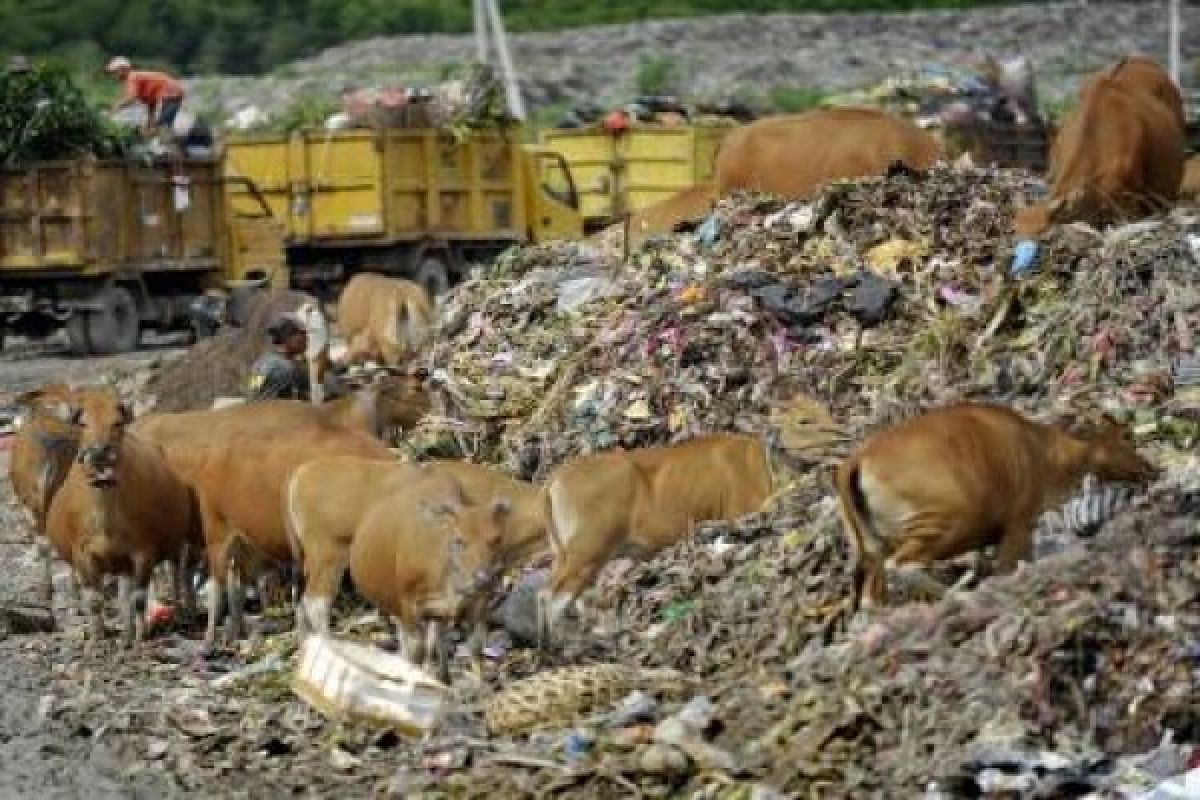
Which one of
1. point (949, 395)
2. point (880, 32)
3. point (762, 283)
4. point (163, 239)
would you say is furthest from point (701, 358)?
point (880, 32)

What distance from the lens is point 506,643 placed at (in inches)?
512

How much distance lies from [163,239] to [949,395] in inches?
672

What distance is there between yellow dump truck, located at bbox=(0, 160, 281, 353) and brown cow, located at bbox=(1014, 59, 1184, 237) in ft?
46.7

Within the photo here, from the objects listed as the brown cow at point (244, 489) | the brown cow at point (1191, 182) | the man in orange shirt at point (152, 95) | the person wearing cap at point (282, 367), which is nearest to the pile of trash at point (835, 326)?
the brown cow at point (1191, 182)

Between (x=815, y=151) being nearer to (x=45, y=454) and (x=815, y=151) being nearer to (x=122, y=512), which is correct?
(x=45, y=454)

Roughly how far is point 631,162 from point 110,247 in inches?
296

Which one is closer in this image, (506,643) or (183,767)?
(183,767)

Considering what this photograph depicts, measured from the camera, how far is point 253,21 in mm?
66562

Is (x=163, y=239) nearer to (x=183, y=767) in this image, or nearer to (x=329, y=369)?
(x=329, y=369)

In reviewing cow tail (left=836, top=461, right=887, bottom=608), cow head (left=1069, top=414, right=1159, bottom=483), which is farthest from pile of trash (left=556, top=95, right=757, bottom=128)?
cow tail (left=836, top=461, right=887, bottom=608)

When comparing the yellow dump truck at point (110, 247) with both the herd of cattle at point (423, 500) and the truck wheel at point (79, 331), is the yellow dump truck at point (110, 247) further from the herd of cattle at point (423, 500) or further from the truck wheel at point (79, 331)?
the herd of cattle at point (423, 500)

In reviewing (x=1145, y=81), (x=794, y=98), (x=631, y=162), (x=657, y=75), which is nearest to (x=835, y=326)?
(x=1145, y=81)

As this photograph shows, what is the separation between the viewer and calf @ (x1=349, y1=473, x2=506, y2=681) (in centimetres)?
1211

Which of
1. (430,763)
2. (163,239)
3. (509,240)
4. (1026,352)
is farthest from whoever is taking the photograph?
(509,240)
